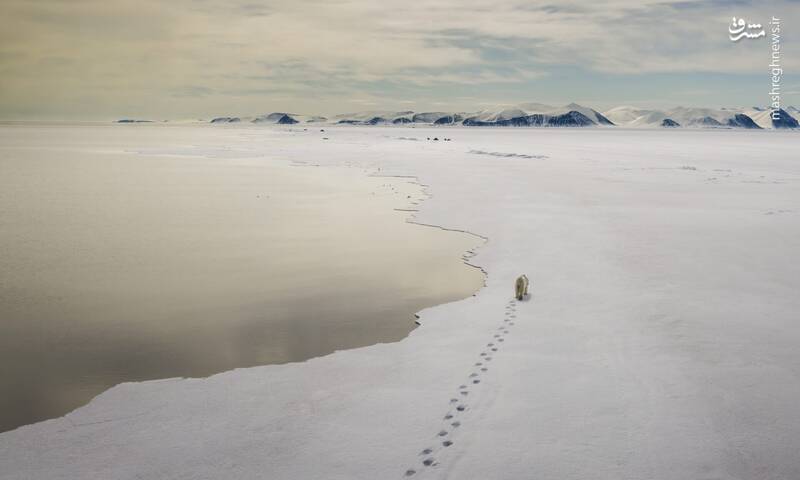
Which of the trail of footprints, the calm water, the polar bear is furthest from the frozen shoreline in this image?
the calm water

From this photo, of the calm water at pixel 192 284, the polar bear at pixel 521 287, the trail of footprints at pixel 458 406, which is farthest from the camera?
the polar bear at pixel 521 287

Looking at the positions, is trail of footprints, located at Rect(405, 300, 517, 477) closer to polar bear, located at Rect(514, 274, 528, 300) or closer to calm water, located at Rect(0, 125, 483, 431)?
polar bear, located at Rect(514, 274, 528, 300)

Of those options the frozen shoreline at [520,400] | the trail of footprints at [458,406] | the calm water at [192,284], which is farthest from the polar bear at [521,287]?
the trail of footprints at [458,406]

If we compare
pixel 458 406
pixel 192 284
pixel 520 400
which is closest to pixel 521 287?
pixel 520 400

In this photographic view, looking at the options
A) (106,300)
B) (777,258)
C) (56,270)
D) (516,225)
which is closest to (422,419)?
(106,300)

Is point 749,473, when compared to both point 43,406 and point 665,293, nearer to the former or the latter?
point 665,293

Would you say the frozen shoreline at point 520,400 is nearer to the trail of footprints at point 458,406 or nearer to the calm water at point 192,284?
the trail of footprints at point 458,406
